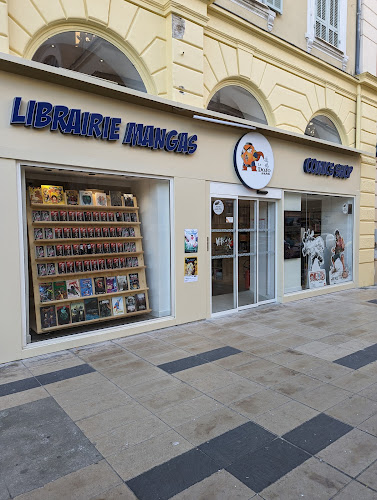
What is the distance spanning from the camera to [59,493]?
243cm

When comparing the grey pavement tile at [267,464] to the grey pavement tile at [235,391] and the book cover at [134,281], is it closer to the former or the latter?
the grey pavement tile at [235,391]

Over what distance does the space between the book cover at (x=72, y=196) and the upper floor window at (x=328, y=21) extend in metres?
7.31

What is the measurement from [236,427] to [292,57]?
8212 mm

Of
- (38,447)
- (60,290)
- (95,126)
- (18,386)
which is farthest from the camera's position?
(60,290)

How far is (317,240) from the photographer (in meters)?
9.73

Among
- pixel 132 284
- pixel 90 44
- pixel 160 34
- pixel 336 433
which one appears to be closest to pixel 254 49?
pixel 160 34

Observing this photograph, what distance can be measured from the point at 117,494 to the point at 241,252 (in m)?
5.76

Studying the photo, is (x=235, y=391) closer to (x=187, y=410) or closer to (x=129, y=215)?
(x=187, y=410)

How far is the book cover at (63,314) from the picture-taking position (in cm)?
579

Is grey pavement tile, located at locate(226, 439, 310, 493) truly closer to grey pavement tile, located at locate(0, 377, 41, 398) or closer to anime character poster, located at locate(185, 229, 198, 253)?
grey pavement tile, located at locate(0, 377, 41, 398)

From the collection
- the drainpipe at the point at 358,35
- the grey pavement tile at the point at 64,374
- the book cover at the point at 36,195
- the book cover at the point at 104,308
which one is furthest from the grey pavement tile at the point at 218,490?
the drainpipe at the point at 358,35

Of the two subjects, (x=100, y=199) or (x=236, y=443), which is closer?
(x=236, y=443)

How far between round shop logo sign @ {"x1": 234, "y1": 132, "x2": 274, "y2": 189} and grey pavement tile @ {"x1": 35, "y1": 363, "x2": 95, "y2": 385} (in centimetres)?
459

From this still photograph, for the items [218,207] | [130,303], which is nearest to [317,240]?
[218,207]
